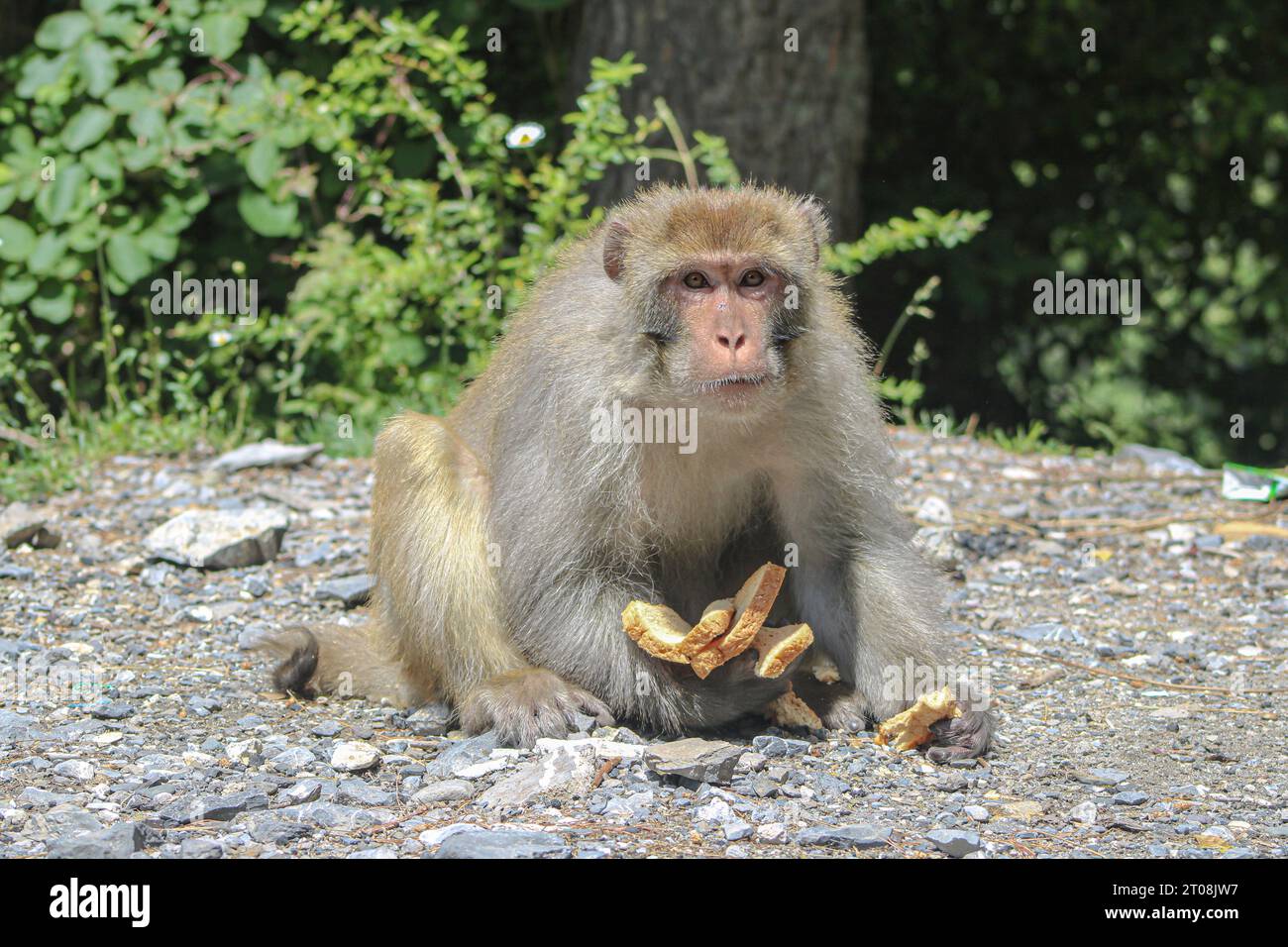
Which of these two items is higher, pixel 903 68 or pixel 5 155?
pixel 903 68

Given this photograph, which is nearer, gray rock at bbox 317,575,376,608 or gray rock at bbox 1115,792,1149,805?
gray rock at bbox 1115,792,1149,805

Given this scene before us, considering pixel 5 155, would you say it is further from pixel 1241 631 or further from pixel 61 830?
pixel 1241 631

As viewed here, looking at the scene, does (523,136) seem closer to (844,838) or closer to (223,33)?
(223,33)

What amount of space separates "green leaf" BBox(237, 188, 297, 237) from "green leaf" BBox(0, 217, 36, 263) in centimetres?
115

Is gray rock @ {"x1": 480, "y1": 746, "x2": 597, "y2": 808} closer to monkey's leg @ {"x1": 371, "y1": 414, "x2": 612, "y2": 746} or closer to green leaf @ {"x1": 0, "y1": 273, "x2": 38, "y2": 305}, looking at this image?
monkey's leg @ {"x1": 371, "y1": 414, "x2": 612, "y2": 746}

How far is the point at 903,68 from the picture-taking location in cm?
1062

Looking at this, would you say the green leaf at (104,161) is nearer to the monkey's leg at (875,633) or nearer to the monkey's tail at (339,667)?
the monkey's tail at (339,667)

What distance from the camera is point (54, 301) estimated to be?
8.41m

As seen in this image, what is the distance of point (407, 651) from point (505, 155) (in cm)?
406

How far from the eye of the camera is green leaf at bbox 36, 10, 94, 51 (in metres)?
8.32

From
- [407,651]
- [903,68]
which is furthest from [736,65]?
[407,651]

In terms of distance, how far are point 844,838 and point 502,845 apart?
2.94 feet

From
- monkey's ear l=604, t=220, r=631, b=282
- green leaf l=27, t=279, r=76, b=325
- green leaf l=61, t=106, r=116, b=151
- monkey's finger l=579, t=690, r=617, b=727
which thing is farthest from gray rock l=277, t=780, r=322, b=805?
green leaf l=61, t=106, r=116, b=151

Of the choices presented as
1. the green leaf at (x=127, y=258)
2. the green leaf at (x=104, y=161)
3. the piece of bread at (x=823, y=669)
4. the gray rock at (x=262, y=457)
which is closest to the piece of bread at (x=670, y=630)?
the piece of bread at (x=823, y=669)
